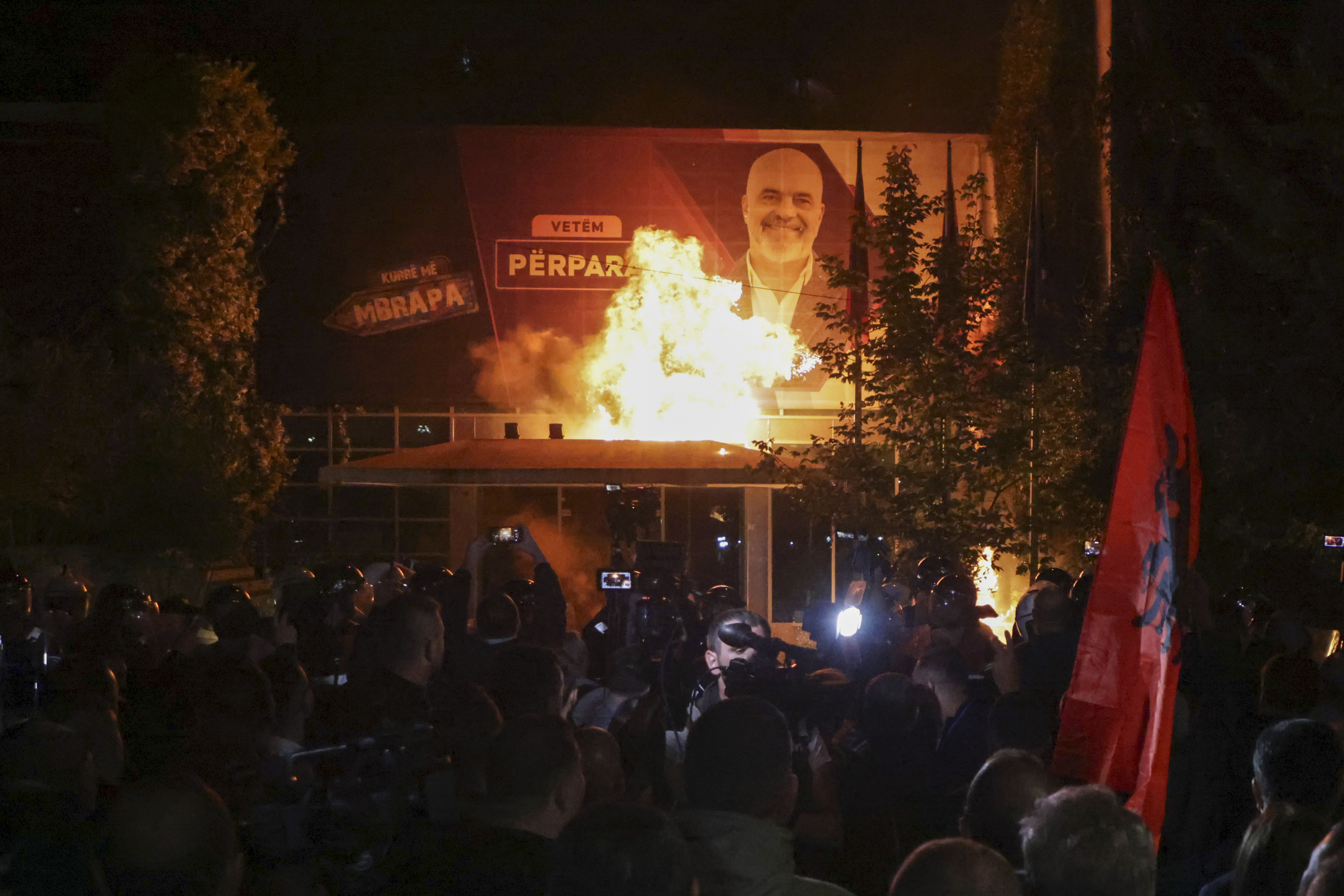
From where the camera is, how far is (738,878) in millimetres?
3119

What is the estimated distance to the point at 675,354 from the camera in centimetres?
2134

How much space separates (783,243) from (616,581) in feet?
46.7

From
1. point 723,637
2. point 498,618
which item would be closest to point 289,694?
point 498,618

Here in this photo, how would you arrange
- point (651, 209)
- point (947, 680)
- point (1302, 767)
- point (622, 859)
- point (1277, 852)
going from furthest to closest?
point (651, 209)
point (947, 680)
point (1302, 767)
point (1277, 852)
point (622, 859)

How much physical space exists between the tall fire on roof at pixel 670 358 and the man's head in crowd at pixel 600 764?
55.1ft

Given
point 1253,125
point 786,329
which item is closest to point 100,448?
point 786,329

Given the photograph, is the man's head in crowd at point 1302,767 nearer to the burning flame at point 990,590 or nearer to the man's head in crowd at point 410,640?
the man's head in crowd at point 410,640

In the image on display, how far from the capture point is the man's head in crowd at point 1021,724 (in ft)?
15.1

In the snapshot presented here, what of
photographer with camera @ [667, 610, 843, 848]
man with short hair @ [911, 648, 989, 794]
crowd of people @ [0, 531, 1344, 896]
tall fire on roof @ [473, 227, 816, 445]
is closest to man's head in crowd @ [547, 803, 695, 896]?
crowd of people @ [0, 531, 1344, 896]

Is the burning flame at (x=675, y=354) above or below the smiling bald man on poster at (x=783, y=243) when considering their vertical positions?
below

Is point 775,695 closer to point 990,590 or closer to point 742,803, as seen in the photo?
point 742,803

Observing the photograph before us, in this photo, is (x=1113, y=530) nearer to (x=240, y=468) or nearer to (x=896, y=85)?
(x=240, y=468)

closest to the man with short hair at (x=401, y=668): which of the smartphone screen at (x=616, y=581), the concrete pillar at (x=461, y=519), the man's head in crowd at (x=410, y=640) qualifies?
the man's head in crowd at (x=410, y=640)

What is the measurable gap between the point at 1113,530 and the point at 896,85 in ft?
64.9
